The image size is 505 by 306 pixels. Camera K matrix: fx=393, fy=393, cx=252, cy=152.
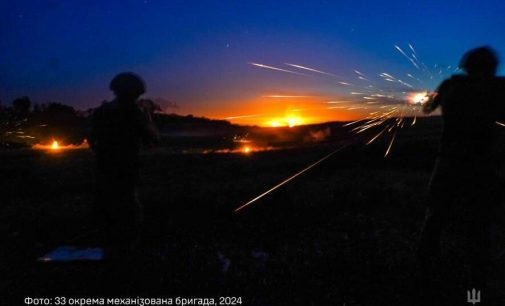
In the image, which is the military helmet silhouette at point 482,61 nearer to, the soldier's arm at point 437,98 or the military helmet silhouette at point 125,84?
the soldier's arm at point 437,98

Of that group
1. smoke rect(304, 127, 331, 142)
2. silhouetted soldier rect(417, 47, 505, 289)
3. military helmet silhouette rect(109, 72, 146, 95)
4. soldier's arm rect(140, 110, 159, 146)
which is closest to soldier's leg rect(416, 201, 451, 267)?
silhouetted soldier rect(417, 47, 505, 289)

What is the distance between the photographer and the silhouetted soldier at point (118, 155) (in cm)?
404

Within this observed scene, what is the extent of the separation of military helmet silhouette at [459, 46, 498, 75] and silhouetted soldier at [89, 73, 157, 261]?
342 centimetres

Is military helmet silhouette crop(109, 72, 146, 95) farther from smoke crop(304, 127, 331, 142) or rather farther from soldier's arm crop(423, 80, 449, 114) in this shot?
smoke crop(304, 127, 331, 142)

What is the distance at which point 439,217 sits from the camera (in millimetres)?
4152

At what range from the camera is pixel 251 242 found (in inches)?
249

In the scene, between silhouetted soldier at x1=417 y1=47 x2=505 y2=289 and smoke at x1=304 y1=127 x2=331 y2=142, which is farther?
smoke at x1=304 y1=127 x2=331 y2=142

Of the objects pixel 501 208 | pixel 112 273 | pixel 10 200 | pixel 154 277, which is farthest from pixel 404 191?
pixel 10 200

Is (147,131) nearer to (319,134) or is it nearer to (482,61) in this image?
(482,61)

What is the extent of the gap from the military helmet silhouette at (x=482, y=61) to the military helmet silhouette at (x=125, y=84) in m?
3.46

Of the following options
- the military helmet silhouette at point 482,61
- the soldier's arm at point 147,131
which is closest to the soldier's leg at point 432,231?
the military helmet silhouette at point 482,61

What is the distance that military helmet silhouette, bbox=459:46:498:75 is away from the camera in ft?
13.2

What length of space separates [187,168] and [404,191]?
937 cm

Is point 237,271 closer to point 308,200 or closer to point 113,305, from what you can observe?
point 113,305
